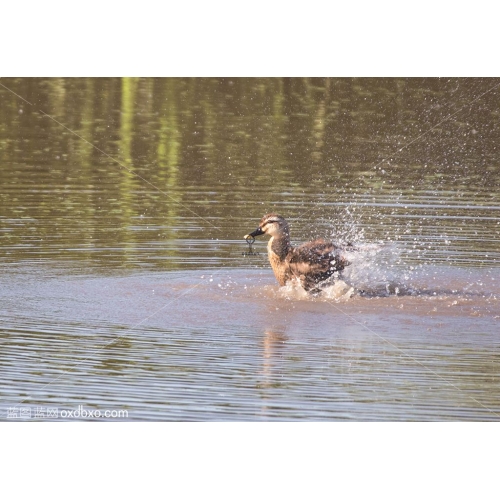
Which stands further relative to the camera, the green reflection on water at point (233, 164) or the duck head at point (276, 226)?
the green reflection on water at point (233, 164)

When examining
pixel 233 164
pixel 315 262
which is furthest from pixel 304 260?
pixel 233 164

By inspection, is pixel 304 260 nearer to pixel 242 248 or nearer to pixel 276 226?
pixel 276 226

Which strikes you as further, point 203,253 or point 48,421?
point 203,253

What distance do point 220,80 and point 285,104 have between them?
406cm

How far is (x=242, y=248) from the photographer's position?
1408 centimetres

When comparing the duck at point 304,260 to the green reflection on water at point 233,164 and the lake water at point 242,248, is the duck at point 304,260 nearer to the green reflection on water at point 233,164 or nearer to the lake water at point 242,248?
the lake water at point 242,248

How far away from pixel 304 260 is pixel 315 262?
118 mm

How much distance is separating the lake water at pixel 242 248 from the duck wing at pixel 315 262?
17 centimetres

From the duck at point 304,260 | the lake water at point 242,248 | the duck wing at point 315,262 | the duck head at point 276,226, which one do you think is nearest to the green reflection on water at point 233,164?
the lake water at point 242,248

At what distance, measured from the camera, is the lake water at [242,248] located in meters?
8.95

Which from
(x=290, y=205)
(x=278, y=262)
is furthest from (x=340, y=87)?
(x=278, y=262)

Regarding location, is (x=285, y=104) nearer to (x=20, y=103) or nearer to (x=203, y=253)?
(x=20, y=103)

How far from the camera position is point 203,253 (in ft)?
45.1

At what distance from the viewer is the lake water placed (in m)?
8.95
